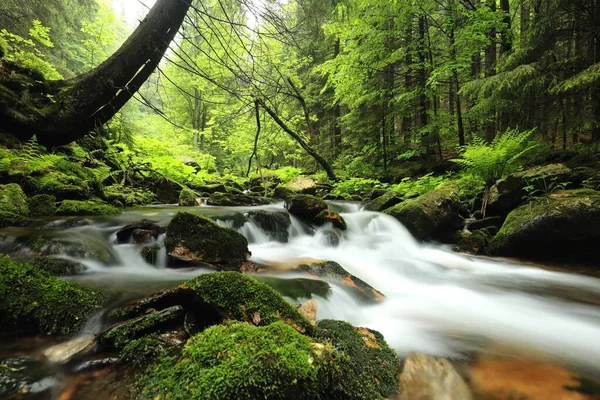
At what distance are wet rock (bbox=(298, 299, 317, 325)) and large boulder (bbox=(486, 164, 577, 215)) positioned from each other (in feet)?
17.5

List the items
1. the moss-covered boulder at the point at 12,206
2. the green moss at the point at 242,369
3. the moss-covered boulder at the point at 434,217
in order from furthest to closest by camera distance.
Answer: the moss-covered boulder at the point at 434,217, the moss-covered boulder at the point at 12,206, the green moss at the point at 242,369

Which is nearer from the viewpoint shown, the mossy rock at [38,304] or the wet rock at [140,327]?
the wet rock at [140,327]

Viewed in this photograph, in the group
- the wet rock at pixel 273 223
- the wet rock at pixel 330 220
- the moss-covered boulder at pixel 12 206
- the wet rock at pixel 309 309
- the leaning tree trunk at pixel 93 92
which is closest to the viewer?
the wet rock at pixel 309 309

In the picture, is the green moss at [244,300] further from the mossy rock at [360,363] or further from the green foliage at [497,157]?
the green foliage at [497,157]

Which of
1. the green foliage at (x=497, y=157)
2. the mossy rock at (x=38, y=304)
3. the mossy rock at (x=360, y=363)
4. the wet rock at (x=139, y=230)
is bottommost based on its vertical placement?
the mossy rock at (x=360, y=363)

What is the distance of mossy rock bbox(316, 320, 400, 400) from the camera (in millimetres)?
1579

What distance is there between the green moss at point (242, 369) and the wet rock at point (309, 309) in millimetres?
904

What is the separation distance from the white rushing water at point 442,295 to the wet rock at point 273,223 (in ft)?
0.45

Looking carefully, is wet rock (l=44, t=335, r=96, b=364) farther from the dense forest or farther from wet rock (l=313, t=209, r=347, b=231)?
wet rock (l=313, t=209, r=347, b=231)

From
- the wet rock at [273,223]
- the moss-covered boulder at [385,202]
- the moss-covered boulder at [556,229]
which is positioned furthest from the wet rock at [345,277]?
the moss-covered boulder at [385,202]

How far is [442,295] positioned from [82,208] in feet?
20.9

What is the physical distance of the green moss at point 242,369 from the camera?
4.26 ft

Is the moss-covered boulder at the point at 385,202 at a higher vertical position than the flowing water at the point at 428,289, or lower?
higher

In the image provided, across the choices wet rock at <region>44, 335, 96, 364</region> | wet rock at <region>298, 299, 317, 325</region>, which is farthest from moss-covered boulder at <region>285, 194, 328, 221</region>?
wet rock at <region>44, 335, 96, 364</region>
